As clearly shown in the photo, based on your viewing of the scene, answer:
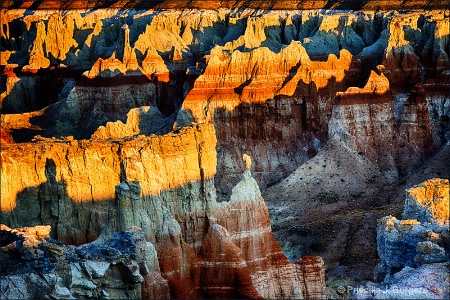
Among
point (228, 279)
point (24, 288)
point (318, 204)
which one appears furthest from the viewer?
point (318, 204)

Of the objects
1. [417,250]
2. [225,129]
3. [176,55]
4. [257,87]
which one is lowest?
[417,250]

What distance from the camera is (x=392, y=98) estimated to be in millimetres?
70750

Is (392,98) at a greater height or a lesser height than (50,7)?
lesser

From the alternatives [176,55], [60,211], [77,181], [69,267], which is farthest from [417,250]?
[176,55]

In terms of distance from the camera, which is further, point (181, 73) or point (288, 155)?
point (181, 73)

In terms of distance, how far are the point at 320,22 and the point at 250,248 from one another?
2357 inches

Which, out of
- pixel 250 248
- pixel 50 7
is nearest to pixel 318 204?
pixel 250 248

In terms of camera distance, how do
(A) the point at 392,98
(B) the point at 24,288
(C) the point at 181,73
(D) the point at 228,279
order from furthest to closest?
(C) the point at 181,73
(A) the point at 392,98
(D) the point at 228,279
(B) the point at 24,288

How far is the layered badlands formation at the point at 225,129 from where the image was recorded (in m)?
38.6

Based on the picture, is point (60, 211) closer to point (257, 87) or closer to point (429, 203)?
point (429, 203)

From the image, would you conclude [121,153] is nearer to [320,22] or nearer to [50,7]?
[320,22]

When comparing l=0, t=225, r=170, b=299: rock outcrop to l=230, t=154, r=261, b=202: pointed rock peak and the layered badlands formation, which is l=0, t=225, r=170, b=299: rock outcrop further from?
l=230, t=154, r=261, b=202: pointed rock peak

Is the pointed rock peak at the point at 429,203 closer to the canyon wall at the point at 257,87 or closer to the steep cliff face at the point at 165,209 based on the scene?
the steep cliff face at the point at 165,209

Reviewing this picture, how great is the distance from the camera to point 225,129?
71250 millimetres
